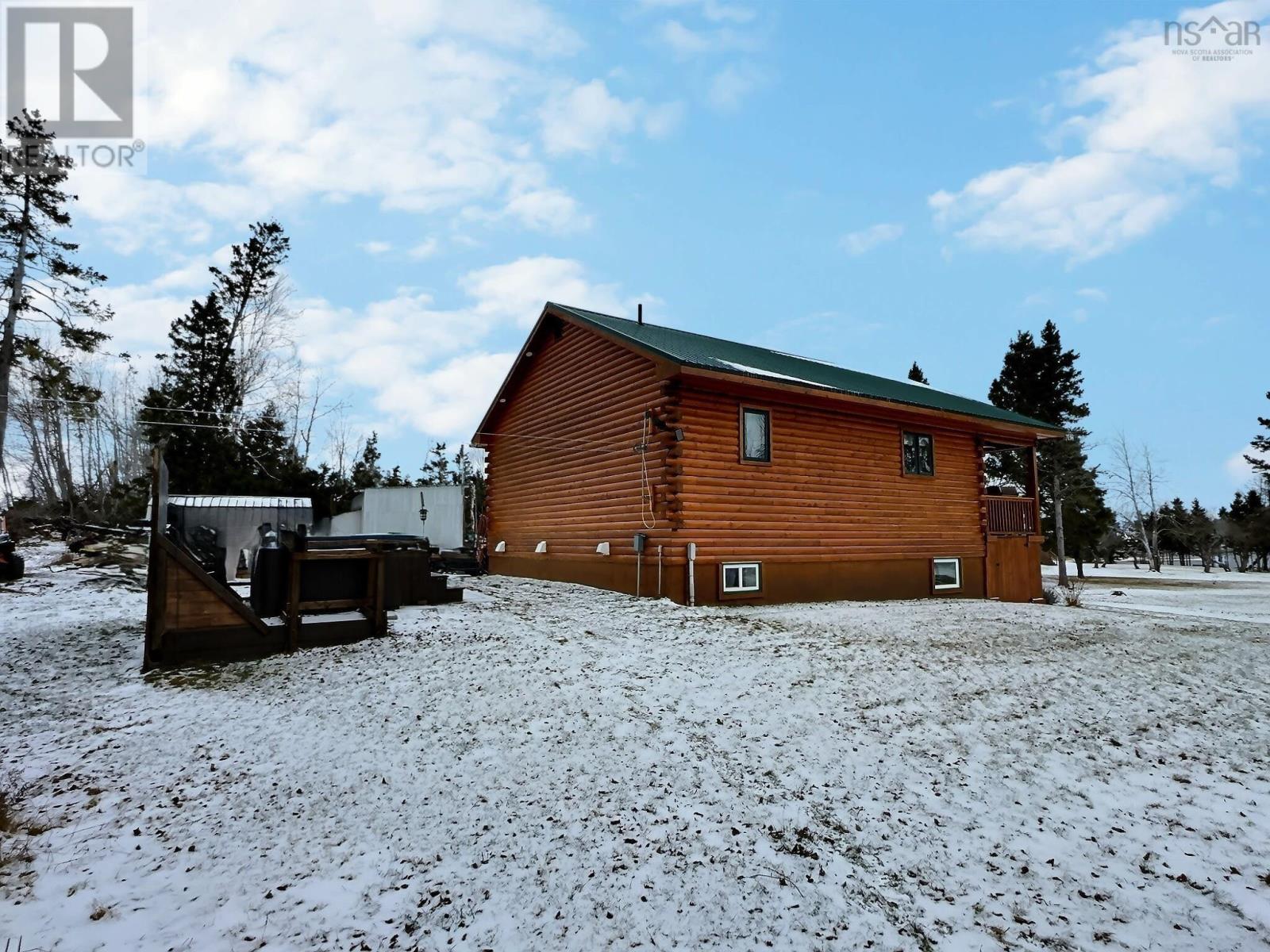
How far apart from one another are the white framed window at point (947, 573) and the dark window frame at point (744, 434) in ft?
18.8

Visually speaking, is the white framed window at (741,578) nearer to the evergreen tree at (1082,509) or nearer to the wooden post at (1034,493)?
the wooden post at (1034,493)

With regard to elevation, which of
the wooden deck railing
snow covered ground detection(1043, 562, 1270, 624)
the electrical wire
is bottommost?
snow covered ground detection(1043, 562, 1270, 624)

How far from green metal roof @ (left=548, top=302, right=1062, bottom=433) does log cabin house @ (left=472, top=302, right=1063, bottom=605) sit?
0.10 meters

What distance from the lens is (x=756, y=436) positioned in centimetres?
1286

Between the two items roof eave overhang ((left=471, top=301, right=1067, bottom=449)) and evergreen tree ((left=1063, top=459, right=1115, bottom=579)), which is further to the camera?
evergreen tree ((left=1063, top=459, right=1115, bottom=579))

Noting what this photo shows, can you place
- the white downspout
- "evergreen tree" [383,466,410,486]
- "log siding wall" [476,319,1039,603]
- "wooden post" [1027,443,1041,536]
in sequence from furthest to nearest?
"evergreen tree" [383,466,410,486] → "wooden post" [1027,443,1041,536] → "log siding wall" [476,319,1039,603] → the white downspout

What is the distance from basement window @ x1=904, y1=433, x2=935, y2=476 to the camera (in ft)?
50.1

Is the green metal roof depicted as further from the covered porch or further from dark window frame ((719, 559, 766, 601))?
dark window frame ((719, 559, 766, 601))

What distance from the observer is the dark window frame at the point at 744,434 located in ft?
41.1

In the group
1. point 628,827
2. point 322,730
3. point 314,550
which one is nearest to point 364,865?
point 628,827

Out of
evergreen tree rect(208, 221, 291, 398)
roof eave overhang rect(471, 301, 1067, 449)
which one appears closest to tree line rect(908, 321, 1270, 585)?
roof eave overhang rect(471, 301, 1067, 449)

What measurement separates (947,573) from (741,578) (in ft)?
21.2

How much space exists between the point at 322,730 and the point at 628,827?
2839 mm

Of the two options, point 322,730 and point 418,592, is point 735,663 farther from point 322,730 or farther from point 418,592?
point 418,592
